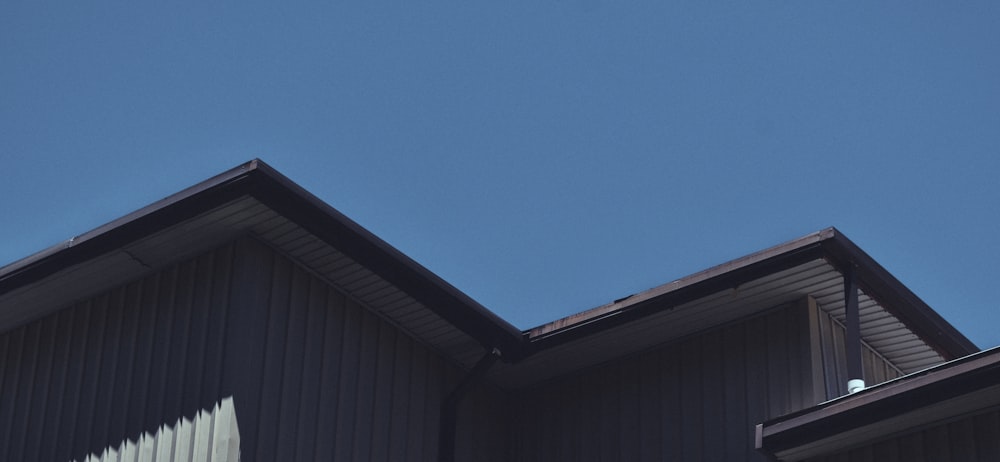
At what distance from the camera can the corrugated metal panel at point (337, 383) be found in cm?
A: 1550

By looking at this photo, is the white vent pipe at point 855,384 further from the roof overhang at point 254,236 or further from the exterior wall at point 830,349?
the roof overhang at point 254,236

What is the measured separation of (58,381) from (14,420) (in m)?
0.64

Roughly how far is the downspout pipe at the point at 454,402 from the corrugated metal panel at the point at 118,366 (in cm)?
294

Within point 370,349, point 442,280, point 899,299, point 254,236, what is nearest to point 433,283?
point 442,280

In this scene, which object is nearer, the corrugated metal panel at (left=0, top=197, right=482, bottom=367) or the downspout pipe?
the corrugated metal panel at (left=0, top=197, right=482, bottom=367)

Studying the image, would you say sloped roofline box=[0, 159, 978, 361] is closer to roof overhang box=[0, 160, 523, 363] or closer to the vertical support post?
roof overhang box=[0, 160, 523, 363]

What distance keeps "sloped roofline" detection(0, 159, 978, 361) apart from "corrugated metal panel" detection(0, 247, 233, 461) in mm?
766

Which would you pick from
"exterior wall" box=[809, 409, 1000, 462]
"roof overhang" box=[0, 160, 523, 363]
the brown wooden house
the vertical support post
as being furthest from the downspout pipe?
"exterior wall" box=[809, 409, 1000, 462]

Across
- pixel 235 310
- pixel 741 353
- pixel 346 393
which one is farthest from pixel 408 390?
pixel 741 353

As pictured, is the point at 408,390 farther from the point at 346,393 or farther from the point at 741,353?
the point at 741,353

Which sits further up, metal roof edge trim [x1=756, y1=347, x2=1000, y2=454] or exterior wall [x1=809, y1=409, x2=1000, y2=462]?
metal roof edge trim [x1=756, y1=347, x2=1000, y2=454]

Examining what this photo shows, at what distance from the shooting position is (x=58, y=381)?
16.5 metres

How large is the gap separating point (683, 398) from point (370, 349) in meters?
3.25

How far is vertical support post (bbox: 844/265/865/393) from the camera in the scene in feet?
51.6
